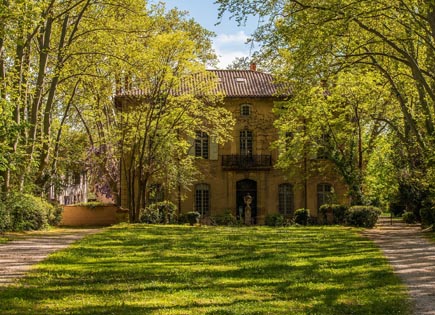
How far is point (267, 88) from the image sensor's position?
39.9 m

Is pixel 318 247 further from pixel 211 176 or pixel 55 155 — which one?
pixel 211 176

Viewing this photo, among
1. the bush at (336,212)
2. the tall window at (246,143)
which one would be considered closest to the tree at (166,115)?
the tall window at (246,143)

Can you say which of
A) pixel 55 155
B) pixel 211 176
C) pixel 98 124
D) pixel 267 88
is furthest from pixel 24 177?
pixel 267 88

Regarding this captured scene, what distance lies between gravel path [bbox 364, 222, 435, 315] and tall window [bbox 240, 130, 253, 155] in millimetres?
19080

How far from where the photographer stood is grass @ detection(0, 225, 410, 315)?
8.34m

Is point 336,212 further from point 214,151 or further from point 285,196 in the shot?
point 214,151

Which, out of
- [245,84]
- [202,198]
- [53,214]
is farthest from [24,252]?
[245,84]

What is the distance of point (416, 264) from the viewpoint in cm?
1292

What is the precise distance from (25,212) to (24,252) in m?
7.15

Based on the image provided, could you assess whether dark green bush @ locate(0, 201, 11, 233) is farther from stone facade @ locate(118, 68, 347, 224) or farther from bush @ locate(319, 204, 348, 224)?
stone facade @ locate(118, 68, 347, 224)

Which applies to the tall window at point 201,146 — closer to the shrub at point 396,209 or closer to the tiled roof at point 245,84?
the tiled roof at point 245,84

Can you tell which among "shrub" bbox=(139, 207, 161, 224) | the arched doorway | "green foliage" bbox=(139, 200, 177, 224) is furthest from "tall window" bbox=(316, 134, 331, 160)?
"shrub" bbox=(139, 207, 161, 224)

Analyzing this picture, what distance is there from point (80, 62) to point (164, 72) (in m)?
4.46

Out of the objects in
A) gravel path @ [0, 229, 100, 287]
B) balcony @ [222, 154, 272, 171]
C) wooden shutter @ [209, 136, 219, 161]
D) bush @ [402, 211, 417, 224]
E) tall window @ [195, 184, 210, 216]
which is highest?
wooden shutter @ [209, 136, 219, 161]
